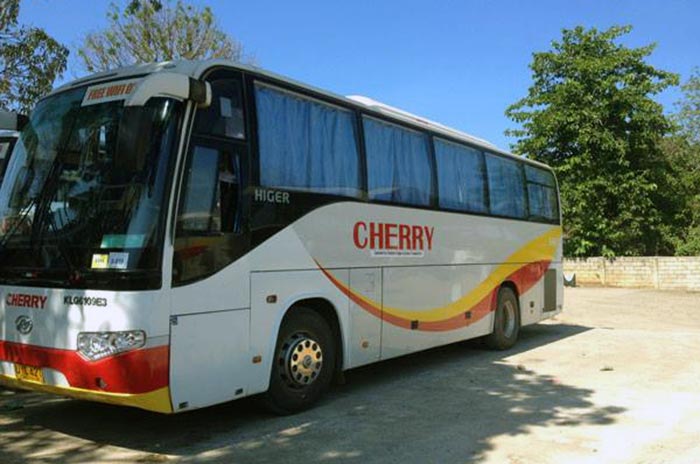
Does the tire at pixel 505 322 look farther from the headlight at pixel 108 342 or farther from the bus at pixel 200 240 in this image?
the headlight at pixel 108 342

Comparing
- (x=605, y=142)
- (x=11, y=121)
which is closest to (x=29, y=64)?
(x=11, y=121)

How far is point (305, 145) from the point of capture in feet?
22.2

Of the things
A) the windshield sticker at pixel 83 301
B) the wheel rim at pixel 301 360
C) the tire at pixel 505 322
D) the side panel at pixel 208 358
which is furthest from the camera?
the tire at pixel 505 322

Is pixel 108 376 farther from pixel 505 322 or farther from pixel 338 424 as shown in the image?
pixel 505 322

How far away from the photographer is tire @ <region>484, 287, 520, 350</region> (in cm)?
1091

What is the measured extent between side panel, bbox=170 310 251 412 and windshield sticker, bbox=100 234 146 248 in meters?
0.68

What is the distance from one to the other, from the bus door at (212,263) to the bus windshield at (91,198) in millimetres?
247

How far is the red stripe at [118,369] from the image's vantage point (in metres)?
4.86

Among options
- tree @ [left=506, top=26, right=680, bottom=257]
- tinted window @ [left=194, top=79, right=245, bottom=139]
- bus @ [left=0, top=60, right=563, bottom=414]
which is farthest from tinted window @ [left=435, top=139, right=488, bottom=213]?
tree @ [left=506, top=26, right=680, bottom=257]

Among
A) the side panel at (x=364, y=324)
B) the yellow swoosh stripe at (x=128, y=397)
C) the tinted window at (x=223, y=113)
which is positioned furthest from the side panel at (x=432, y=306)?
the yellow swoosh stripe at (x=128, y=397)

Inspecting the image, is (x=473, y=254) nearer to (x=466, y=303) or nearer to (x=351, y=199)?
(x=466, y=303)

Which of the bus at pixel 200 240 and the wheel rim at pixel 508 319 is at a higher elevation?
the bus at pixel 200 240

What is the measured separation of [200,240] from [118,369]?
1212mm

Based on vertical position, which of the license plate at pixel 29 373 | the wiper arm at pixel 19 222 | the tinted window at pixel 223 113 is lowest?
the license plate at pixel 29 373
